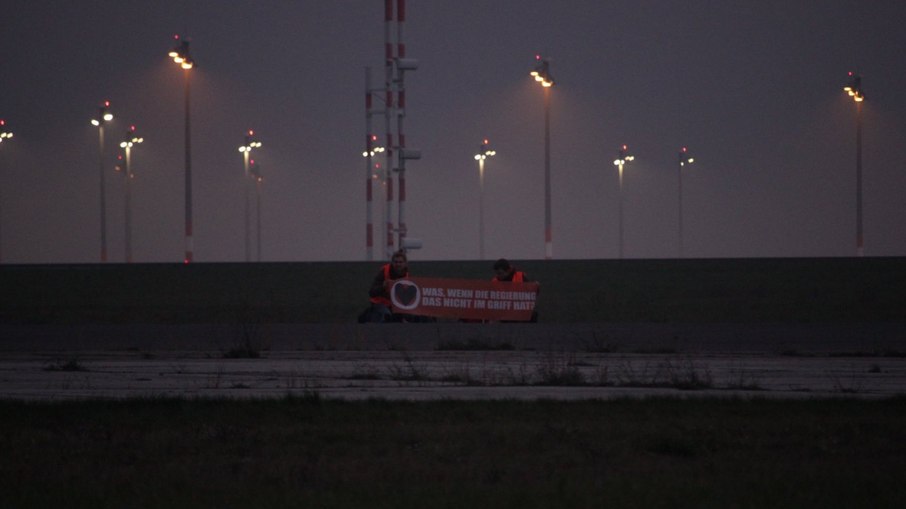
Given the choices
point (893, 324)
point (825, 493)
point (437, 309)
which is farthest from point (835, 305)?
point (825, 493)

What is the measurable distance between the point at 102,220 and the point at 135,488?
57783 millimetres

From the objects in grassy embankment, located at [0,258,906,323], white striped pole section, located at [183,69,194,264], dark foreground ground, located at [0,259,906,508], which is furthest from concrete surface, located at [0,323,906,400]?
white striped pole section, located at [183,69,194,264]

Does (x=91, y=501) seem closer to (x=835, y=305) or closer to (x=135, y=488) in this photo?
(x=135, y=488)

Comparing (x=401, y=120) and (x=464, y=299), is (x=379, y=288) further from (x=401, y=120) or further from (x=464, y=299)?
(x=401, y=120)

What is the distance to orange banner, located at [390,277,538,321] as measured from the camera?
23125 mm

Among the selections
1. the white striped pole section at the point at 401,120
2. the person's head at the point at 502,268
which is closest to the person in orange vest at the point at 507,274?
the person's head at the point at 502,268

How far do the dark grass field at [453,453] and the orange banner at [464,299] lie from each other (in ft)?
39.7

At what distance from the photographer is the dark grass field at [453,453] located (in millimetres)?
7070

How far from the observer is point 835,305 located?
101 feet

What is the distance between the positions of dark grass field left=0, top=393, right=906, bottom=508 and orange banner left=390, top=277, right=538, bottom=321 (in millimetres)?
12109

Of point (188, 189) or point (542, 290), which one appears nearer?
point (542, 290)

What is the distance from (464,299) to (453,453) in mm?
14848

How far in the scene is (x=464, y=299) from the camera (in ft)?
76.5

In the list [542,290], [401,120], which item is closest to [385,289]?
[401,120]
